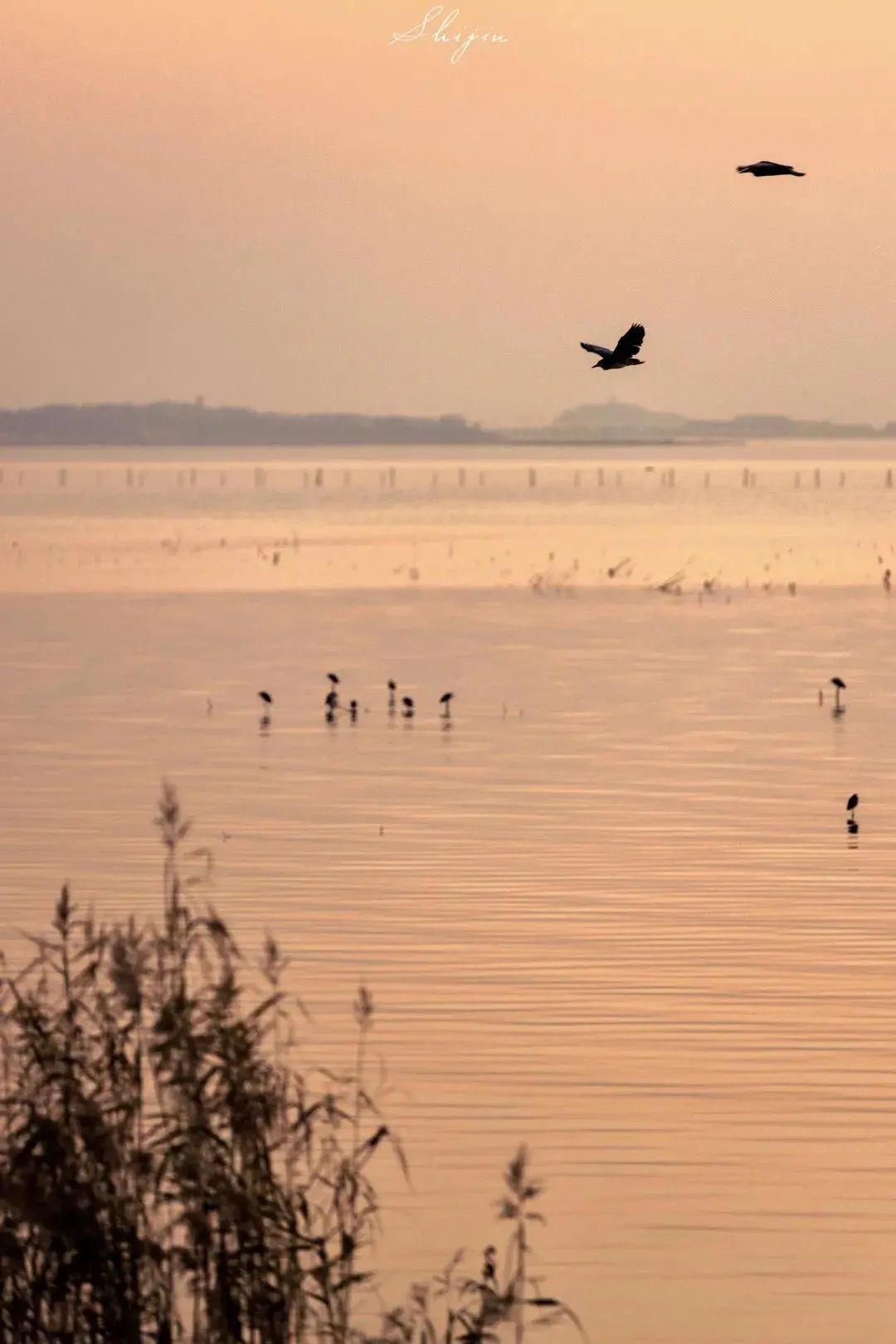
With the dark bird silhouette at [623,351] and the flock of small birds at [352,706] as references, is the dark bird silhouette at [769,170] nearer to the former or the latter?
the dark bird silhouette at [623,351]

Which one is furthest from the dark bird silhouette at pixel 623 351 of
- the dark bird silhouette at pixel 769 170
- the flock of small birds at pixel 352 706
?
the flock of small birds at pixel 352 706

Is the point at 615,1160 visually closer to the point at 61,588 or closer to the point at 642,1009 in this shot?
the point at 642,1009

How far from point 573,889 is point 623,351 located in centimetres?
475

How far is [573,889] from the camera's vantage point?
2064cm

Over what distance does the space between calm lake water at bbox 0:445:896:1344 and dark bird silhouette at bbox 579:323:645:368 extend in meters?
3.75

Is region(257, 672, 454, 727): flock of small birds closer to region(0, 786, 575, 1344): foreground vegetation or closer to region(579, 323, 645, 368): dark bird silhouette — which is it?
region(579, 323, 645, 368): dark bird silhouette

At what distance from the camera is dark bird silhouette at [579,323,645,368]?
685 inches

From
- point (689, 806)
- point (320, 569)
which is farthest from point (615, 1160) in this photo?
point (320, 569)

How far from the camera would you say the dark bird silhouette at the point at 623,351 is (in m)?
17.4

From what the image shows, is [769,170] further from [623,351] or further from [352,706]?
[352,706]

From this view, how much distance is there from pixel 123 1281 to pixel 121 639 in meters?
40.3

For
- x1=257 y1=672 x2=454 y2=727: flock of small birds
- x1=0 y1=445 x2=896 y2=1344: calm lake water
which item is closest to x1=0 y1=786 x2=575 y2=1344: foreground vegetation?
x1=0 y1=445 x2=896 y2=1344: calm lake water

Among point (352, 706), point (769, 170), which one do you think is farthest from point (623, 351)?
point (352, 706)

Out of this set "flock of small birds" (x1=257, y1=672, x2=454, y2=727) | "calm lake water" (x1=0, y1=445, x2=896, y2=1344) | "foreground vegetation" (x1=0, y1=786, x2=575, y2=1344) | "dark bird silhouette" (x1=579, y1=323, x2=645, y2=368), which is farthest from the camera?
"flock of small birds" (x1=257, y1=672, x2=454, y2=727)
